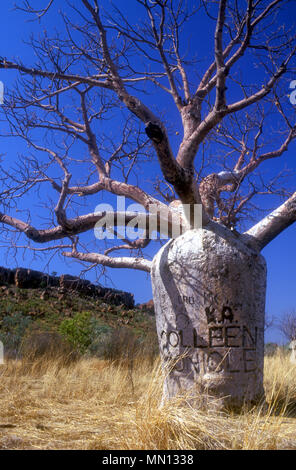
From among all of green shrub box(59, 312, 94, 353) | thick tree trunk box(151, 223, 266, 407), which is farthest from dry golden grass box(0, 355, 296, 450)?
green shrub box(59, 312, 94, 353)

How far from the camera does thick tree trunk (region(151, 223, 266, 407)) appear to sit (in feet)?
12.4

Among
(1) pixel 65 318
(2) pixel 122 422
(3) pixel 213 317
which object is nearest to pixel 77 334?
(3) pixel 213 317

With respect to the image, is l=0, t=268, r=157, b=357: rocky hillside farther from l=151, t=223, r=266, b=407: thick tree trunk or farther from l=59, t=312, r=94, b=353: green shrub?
l=151, t=223, r=266, b=407: thick tree trunk

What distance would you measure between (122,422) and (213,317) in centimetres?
142

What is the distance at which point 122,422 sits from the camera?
2826mm

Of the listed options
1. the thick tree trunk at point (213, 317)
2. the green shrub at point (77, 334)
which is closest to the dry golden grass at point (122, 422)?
the thick tree trunk at point (213, 317)

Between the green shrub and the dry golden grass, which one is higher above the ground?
the green shrub

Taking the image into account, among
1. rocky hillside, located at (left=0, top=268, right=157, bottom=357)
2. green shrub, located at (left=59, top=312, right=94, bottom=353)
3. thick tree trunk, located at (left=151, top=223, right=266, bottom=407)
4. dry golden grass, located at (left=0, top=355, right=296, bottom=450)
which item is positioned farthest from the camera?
rocky hillside, located at (left=0, top=268, right=157, bottom=357)

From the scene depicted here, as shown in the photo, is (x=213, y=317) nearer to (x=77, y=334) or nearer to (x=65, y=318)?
(x=77, y=334)

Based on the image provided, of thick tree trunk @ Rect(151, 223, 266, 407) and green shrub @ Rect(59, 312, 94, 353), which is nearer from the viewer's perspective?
thick tree trunk @ Rect(151, 223, 266, 407)

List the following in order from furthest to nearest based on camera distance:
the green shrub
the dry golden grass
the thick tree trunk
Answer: the green shrub, the thick tree trunk, the dry golden grass

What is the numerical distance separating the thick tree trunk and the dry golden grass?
30 cm

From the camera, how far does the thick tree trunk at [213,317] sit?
12.4ft
